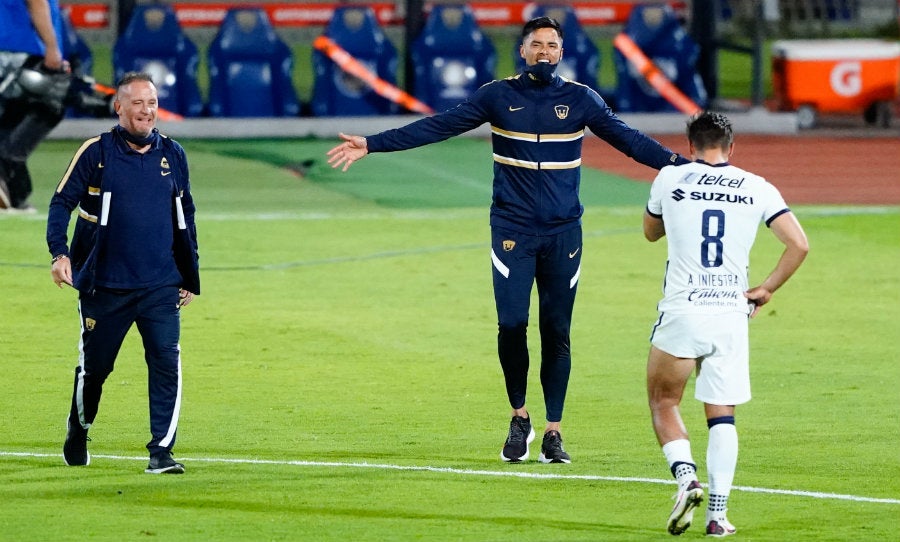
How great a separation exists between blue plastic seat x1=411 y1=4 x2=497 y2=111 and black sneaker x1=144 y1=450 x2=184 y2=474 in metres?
18.1

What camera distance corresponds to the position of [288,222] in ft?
60.0

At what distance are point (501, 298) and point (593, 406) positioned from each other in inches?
68.6

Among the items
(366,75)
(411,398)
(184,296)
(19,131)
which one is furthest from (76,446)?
(366,75)

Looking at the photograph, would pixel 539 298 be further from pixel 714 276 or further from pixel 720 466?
pixel 720 466

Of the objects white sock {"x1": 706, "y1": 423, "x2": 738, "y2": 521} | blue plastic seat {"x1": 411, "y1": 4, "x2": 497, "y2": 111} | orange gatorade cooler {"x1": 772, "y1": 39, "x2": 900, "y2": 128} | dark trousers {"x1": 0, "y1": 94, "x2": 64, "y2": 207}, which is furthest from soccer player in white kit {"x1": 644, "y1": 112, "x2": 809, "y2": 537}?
orange gatorade cooler {"x1": 772, "y1": 39, "x2": 900, "y2": 128}

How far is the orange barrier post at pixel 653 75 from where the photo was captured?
88.5 ft

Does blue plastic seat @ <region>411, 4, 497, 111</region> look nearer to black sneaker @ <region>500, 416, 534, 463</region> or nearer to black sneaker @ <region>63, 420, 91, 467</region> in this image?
black sneaker @ <region>500, 416, 534, 463</region>

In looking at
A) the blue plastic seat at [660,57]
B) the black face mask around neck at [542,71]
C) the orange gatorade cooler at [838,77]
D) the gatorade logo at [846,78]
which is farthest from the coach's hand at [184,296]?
the gatorade logo at [846,78]

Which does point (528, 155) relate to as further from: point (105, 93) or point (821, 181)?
point (821, 181)

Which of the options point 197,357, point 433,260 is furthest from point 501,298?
point 433,260

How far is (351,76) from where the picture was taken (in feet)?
86.7

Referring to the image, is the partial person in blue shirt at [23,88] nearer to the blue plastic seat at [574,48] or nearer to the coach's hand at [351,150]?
the coach's hand at [351,150]

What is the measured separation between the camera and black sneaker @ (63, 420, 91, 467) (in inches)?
344

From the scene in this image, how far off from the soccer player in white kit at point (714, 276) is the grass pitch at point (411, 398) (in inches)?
19.9
